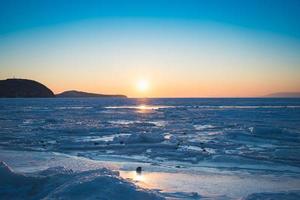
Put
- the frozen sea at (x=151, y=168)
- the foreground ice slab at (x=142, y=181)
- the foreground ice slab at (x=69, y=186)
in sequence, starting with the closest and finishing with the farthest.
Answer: the foreground ice slab at (x=69, y=186) < the foreground ice slab at (x=142, y=181) < the frozen sea at (x=151, y=168)

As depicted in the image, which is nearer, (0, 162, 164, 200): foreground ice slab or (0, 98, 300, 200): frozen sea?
(0, 162, 164, 200): foreground ice slab

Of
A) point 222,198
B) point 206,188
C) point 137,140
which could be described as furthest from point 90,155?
point 222,198

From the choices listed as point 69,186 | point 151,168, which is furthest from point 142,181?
point 69,186

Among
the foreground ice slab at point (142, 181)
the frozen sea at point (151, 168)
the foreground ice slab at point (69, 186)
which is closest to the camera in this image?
the foreground ice slab at point (69, 186)

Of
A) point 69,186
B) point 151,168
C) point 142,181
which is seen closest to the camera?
point 69,186

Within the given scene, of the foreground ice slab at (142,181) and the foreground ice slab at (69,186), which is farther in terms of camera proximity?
the foreground ice slab at (142,181)

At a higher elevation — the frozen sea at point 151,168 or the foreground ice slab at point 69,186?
the foreground ice slab at point 69,186

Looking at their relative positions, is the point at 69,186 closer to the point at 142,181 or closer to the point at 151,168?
the point at 142,181

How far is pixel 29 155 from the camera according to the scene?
621 inches

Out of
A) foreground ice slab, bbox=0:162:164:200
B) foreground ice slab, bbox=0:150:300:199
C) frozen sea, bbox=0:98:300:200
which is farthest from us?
frozen sea, bbox=0:98:300:200

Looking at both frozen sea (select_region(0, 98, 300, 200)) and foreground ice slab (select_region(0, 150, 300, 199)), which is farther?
frozen sea (select_region(0, 98, 300, 200))

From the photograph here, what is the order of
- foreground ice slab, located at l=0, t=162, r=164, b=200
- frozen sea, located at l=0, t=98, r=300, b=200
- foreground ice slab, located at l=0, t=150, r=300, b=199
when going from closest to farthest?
foreground ice slab, located at l=0, t=162, r=164, b=200 < foreground ice slab, located at l=0, t=150, r=300, b=199 < frozen sea, located at l=0, t=98, r=300, b=200

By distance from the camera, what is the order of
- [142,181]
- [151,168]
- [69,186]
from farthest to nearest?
[151,168]
[142,181]
[69,186]

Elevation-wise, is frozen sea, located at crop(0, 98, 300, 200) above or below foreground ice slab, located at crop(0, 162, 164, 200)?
below
